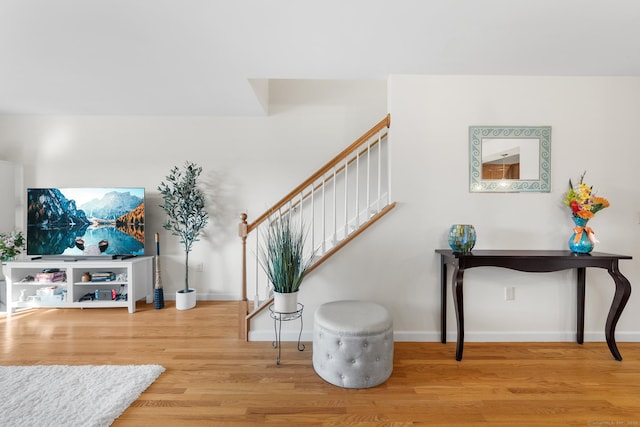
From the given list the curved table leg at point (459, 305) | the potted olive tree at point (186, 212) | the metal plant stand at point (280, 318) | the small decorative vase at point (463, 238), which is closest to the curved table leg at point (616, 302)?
the small decorative vase at point (463, 238)

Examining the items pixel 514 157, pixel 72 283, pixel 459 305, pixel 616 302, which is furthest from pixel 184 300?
pixel 616 302

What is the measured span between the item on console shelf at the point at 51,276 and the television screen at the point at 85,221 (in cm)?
24

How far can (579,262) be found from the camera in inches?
91.7

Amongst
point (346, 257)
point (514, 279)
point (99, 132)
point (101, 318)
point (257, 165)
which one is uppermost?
point (99, 132)

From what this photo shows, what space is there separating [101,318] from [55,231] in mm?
1321

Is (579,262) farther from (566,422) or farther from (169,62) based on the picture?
(169,62)

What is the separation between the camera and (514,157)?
268 centimetres

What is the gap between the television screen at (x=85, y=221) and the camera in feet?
11.9

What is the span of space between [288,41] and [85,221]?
11.1 ft

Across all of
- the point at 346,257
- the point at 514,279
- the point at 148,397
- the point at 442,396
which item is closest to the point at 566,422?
the point at 442,396

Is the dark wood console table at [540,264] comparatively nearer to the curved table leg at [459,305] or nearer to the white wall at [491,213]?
the curved table leg at [459,305]

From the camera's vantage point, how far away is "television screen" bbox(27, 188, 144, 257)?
3.64 metres

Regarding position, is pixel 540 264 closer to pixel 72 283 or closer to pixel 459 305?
pixel 459 305

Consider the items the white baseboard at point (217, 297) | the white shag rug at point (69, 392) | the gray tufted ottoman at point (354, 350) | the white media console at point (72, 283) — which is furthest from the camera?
the white baseboard at point (217, 297)
